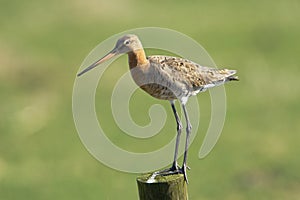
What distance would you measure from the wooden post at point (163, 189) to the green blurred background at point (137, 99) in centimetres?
473

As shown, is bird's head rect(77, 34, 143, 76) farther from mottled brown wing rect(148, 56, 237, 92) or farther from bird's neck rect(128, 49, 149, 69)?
mottled brown wing rect(148, 56, 237, 92)

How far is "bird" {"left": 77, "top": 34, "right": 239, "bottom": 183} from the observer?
4.81m

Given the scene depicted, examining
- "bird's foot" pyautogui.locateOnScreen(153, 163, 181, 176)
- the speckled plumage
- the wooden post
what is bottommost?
the wooden post

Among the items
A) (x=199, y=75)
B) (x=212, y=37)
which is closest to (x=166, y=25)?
(x=212, y=37)

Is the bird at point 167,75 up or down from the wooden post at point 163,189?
up

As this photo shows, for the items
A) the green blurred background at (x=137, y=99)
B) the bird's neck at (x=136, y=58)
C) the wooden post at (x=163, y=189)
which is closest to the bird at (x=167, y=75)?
the bird's neck at (x=136, y=58)

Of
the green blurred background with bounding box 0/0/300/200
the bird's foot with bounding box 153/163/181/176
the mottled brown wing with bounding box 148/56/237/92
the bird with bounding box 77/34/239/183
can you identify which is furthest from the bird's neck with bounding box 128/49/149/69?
the green blurred background with bounding box 0/0/300/200

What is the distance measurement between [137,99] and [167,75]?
7448 mm

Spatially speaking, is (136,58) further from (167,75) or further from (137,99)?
(137,99)

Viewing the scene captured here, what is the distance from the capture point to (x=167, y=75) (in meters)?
5.02

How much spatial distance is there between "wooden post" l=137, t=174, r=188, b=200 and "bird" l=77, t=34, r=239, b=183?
180mm

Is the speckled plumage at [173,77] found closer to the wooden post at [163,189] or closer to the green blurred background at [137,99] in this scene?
the wooden post at [163,189]

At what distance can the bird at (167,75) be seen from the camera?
4.81m

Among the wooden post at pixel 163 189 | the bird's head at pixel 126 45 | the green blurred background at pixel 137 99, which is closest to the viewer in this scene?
the wooden post at pixel 163 189
